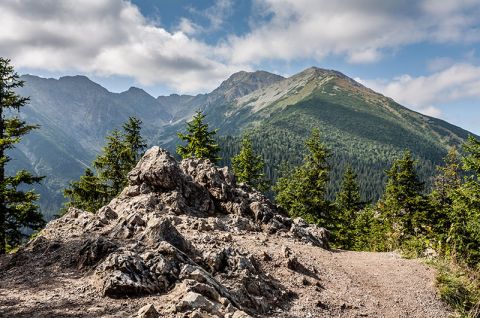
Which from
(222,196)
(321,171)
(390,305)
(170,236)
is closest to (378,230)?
(321,171)

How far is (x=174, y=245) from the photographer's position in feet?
43.3

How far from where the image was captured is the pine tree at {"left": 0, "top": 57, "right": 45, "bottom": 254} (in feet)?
70.0

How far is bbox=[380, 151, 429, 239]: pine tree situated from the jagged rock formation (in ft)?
44.4

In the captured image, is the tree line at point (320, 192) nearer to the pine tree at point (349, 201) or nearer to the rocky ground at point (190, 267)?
the pine tree at point (349, 201)

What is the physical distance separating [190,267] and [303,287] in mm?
5646

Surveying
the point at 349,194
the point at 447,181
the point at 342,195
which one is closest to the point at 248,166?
the point at 342,195

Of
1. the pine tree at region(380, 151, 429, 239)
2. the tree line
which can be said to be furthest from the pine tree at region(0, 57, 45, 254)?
the pine tree at region(380, 151, 429, 239)

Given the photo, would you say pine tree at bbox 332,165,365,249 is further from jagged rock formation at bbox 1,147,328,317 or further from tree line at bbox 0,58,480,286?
jagged rock formation at bbox 1,147,328,317

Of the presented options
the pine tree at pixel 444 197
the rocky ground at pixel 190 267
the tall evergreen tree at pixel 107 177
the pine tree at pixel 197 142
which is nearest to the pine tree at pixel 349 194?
the pine tree at pixel 444 197

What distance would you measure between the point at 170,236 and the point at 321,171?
2614cm

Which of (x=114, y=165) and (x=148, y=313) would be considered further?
(x=114, y=165)

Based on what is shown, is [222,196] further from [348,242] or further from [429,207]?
[348,242]

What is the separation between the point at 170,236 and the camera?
1324cm

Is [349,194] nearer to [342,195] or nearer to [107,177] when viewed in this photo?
[342,195]
